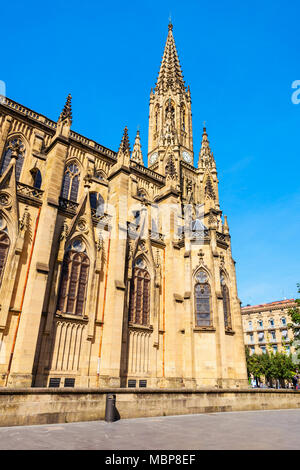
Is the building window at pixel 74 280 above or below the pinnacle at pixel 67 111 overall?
below

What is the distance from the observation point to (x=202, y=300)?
2116 centimetres

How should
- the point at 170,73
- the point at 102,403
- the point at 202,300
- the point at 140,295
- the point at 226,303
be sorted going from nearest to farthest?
the point at 102,403 < the point at 140,295 < the point at 202,300 < the point at 226,303 < the point at 170,73

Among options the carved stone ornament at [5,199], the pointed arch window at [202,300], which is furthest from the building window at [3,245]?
the pointed arch window at [202,300]

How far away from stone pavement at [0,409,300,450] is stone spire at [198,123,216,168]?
32389 millimetres

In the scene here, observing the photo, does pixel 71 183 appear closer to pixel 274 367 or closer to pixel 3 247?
pixel 3 247

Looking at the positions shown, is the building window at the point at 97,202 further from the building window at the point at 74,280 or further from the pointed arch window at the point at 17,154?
the pointed arch window at the point at 17,154

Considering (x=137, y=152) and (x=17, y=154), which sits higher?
(x=137, y=152)

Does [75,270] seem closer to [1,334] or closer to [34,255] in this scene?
[34,255]

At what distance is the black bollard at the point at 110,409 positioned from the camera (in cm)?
1028

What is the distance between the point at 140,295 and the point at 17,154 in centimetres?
1185

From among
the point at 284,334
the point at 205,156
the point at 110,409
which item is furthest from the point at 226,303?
the point at 284,334

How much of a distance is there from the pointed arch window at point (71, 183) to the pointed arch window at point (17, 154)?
295 cm

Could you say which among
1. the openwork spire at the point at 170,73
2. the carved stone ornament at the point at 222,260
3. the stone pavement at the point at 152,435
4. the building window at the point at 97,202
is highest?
the openwork spire at the point at 170,73
